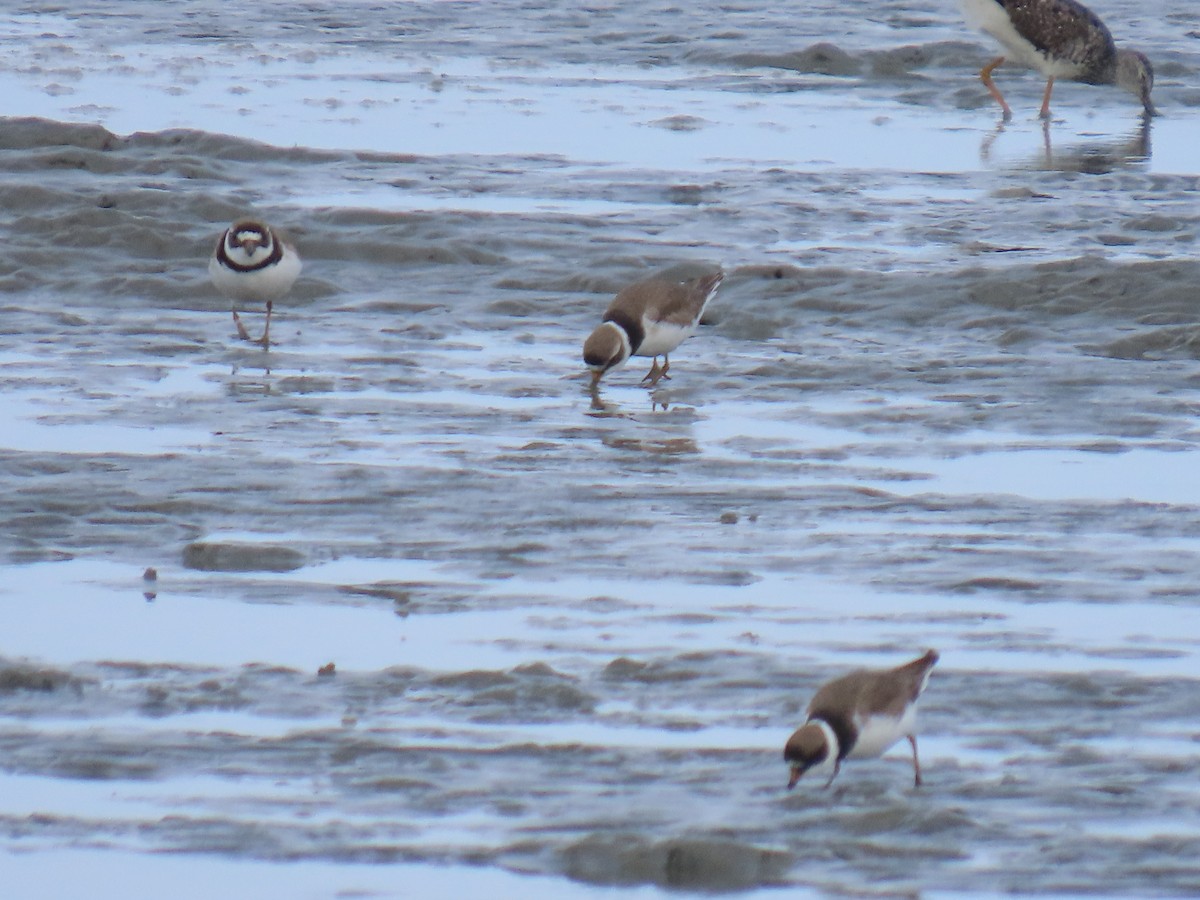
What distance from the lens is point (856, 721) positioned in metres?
4.99

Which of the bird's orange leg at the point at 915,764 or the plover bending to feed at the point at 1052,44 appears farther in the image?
the plover bending to feed at the point at 1052,44

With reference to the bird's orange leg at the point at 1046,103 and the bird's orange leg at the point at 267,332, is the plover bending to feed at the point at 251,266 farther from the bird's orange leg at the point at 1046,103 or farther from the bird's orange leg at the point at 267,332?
the bird's orange leg at the point at 1046,103

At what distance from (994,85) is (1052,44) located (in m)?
0.65

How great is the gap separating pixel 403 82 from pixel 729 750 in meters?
14.1

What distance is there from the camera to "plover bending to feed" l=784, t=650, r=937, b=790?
4.98 metres

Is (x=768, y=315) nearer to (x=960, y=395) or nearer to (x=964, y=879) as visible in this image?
(x=960, y=395)

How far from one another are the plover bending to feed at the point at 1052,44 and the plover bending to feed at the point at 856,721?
13.5 metres

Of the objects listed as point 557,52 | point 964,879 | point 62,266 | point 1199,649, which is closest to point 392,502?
point 1199,649

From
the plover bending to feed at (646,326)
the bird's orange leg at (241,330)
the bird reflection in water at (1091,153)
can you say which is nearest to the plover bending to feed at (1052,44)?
the bird reflection in water at (1091,153)

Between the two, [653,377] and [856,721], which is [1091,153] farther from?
[856,721]

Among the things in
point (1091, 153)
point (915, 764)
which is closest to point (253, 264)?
point (915, 764)

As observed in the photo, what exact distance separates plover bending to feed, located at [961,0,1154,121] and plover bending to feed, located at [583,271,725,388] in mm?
8810

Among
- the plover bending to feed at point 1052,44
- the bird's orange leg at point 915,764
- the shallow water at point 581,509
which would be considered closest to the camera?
the shallow water at point 581,509

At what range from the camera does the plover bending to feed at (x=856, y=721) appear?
4980 millimetres
